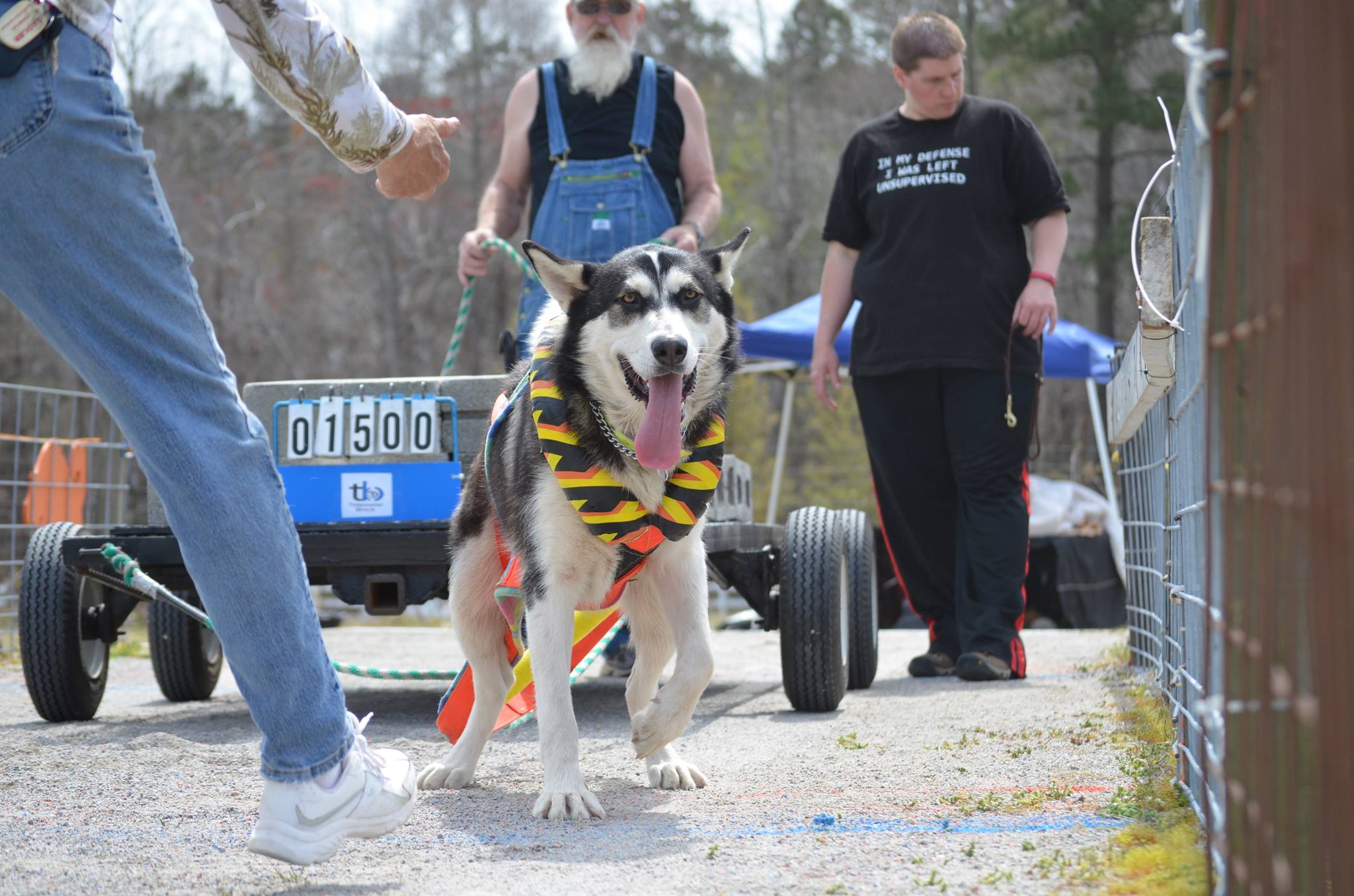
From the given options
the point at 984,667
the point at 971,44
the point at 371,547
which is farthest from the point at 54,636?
the point at 971,44

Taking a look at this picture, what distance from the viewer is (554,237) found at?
4.93 m

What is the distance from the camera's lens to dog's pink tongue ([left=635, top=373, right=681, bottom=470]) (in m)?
3.27

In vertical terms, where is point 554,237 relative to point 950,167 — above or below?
below

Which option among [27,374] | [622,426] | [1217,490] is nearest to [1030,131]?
[622,426]

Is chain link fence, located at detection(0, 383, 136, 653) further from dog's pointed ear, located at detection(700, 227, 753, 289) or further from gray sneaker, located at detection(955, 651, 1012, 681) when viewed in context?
gray sneaker, located at detection(955, 651, 1012, 681)

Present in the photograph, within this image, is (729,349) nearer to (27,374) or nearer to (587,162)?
(587,162)

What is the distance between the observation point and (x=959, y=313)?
207 inches

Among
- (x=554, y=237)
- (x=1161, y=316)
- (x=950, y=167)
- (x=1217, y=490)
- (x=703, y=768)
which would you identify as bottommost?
(x=703, y=768)

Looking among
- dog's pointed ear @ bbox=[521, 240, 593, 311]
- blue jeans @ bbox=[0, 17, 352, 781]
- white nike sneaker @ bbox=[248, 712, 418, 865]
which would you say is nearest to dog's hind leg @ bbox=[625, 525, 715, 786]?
dog's pointed ear @ bbox=[521, 240, 593, 311]

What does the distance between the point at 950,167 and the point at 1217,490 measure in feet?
12.5

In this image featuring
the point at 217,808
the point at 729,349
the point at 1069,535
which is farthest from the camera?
the point at 1069,535

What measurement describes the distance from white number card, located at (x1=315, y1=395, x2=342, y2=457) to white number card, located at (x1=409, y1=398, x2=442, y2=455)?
254mm

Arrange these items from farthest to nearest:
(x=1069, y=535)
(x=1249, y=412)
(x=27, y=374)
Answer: (x=27, y=374)
(x=1069, y=535)
(x=1249, y=412)

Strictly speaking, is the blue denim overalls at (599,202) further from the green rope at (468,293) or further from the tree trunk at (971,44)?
the tree trunk at (971,44)
